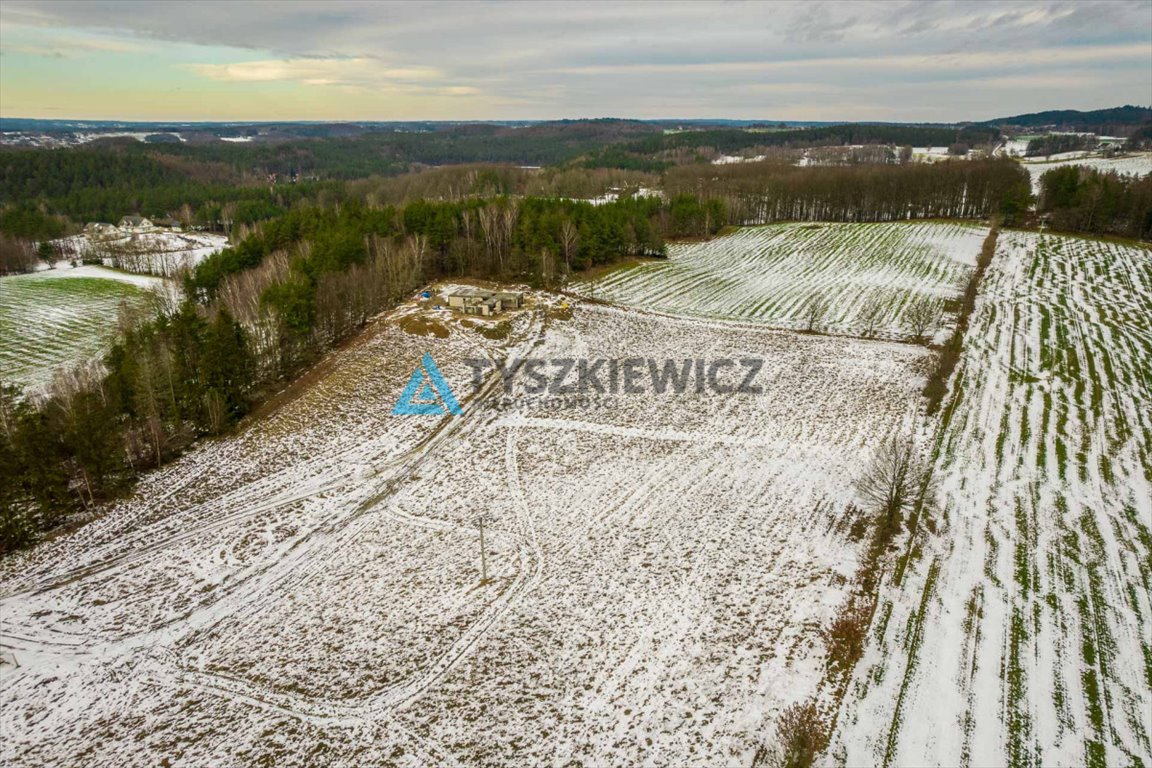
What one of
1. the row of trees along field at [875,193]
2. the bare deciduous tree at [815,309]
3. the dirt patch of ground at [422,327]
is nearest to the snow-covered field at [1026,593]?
the bare deciduous tree at [815,309]

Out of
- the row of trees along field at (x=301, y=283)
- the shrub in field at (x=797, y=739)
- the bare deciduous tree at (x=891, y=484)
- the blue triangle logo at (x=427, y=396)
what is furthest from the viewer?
the blue triangle logo at (x=427, y=396)

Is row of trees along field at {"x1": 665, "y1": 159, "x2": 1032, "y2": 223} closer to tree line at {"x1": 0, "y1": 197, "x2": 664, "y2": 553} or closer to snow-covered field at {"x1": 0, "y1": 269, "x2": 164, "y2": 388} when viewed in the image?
tree line at {"x1": 0, "y1": 197, "x2": 664, "y2": 553}

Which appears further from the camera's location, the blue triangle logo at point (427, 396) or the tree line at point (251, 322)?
the blue triangle logo at point (427, 396)

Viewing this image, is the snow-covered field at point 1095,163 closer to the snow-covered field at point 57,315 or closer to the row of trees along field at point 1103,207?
the row of trees along field at point 1103,207

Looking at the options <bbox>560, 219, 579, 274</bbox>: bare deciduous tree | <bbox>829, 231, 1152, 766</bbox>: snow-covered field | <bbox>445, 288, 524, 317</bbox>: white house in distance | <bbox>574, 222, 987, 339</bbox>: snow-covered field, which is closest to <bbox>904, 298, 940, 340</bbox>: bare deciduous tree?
<bbox>574, 222, 987, 339</bbox>: snow-covered field

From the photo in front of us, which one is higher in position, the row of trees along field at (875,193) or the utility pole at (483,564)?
the row of trees along field at (875,193)

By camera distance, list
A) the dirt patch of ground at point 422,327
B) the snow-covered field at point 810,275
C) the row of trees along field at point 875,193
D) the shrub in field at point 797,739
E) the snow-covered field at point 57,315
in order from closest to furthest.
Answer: the shrub in field at point 797,739, the dirt patch of ground at point 422,327, the snow-covered field at point 57,315, the snow-covered field at point 810,275, the row of trees along field at point 875,193

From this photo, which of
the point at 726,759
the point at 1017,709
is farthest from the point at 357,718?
the point at 1017,709

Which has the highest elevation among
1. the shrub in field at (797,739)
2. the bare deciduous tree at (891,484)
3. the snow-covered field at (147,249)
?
the snow-covered field at (147,249)

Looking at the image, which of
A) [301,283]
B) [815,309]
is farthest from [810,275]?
[301,283]
